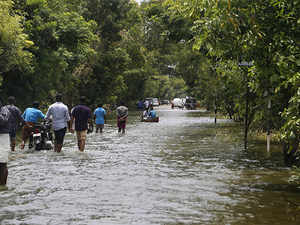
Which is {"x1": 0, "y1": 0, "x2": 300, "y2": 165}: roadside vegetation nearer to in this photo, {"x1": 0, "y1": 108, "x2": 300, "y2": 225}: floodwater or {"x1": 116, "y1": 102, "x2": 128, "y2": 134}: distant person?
{"x1": 0, "y1": 108, "x2": 300, "y2": 225}: floodwater

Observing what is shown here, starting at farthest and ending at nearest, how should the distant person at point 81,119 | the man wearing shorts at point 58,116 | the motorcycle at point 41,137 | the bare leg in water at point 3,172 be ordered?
the motorcycle at point 41,137 < the distant person at point 81,119 < the man wearing shorts at point 58,116 < the bare leg in water at point 3,172

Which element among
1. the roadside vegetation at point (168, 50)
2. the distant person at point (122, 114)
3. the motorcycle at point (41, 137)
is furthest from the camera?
the distant person at point (122, 114)

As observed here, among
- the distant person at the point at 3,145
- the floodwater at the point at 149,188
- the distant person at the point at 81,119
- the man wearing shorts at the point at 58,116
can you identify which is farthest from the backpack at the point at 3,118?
the distant person at the point at 81,119

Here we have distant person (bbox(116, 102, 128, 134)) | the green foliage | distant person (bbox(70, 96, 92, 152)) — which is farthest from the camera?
distant person (bbox(116, 102, 128, 134))

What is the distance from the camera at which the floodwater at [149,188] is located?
812cm

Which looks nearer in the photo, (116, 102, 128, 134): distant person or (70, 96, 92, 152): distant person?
(70, 96, 92, 152): distant person

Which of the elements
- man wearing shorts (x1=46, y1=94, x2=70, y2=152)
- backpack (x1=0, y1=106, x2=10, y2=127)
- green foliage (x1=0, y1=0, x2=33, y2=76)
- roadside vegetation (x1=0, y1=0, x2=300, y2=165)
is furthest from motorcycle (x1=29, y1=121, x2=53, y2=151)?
backpack (x1=0, y1=106, x2=10, y2=127)

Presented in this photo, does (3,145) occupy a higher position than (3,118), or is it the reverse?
(3,118)

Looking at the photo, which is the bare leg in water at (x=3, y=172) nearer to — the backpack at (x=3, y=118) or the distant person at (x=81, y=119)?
the backpack at (x=3, y=118)

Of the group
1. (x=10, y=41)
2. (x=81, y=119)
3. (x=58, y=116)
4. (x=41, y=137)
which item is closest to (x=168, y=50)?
(x=10, y=41)

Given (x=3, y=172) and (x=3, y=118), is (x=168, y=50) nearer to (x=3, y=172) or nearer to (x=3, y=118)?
(x=3, y=118)

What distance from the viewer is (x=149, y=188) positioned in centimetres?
1054

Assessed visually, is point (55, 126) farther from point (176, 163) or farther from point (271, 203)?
point (271, 203)

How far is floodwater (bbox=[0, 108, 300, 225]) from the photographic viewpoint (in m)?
8.12
